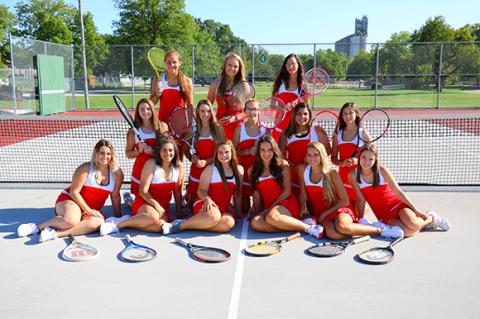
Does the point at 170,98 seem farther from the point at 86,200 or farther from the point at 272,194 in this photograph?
the point at 272,194

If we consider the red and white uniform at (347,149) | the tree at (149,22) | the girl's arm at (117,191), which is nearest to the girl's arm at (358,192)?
the red and white uniform at (347,149)

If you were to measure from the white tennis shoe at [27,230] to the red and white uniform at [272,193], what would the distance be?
1767 millimetres

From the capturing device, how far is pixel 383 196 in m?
3.53

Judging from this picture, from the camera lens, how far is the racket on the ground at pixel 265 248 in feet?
10.1

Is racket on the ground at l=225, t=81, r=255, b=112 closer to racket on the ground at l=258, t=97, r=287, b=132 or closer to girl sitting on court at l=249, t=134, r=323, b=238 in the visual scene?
racket on the ground at l=258, t=97, r=287, b=132

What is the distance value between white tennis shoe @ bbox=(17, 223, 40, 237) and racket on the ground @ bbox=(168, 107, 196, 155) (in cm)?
136

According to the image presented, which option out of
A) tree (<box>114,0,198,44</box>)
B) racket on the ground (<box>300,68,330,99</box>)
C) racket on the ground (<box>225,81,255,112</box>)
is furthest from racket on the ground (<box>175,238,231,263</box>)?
tree (<box>114,0,198,44</box>)

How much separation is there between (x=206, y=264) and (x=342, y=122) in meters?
1.73

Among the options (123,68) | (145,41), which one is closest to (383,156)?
(123,68)

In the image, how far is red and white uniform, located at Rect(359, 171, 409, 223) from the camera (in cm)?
351

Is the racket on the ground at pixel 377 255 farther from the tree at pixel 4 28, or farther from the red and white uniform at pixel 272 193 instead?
the tree at pixel 4 28

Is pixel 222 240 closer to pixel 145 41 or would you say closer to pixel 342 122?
pixel 342 122

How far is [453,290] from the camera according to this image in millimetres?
2594

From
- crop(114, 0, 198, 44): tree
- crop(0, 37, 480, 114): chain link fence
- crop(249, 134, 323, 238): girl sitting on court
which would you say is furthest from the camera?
crop(114, 0, 198, 44): tree
